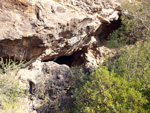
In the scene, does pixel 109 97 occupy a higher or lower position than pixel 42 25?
lower

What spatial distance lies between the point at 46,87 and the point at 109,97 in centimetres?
271

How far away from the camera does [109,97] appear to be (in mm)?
4219

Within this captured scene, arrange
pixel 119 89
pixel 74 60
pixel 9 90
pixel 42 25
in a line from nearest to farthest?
pixel 119 89 < pixel 9 90 < pixel 42 25 < pixel 74 60

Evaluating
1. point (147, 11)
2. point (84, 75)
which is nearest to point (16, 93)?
point (84, 75)

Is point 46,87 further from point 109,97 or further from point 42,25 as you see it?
point 109,97

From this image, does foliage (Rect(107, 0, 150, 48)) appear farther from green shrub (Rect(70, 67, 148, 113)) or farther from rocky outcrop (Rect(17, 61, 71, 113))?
green shrub (Rect(70, 67, 148, 113))

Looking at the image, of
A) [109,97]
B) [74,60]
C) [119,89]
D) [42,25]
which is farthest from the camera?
[74,60]

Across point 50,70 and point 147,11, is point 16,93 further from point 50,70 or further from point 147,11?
point 147,11

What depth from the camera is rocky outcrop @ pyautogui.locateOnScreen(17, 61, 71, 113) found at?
18.2 ft

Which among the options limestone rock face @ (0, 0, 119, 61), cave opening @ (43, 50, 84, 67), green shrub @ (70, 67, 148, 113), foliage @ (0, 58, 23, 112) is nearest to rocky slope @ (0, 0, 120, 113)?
limestone rock face @ (0, 0, 119, 61)

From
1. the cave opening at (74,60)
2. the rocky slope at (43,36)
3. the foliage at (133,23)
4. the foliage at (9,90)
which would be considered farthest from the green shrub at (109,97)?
the cave opening at (74,60)

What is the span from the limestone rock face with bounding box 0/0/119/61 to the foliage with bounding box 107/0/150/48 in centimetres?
237

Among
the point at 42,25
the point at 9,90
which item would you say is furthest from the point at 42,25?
the point at 9,90

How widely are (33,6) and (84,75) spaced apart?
322 cm
